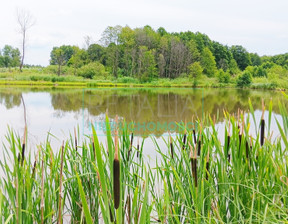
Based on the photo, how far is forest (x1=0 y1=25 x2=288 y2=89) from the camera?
25.6 m

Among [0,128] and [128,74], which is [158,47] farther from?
[0,128]

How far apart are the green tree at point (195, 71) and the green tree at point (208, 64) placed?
1.99 m

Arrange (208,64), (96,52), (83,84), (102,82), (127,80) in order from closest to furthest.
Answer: (83,84) < (102,82) < (127,80) < (208,64) < (96,52)

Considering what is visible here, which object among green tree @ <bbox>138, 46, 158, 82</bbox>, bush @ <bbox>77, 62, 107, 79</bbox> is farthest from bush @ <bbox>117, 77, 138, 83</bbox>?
bush @ <bbox>77, 62, 107, 79</bbox>

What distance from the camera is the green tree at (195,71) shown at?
25536 millimetres

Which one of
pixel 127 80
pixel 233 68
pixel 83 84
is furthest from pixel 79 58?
pixel 233 68

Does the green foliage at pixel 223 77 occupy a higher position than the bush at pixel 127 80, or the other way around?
the green foliage at pixel 223 77

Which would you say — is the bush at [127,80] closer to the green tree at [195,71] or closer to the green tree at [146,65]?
the green tree at [146,65]

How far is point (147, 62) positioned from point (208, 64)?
665 cm

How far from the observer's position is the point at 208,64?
27594 mm

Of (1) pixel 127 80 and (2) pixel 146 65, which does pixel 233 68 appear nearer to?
(2) pixel 146 65

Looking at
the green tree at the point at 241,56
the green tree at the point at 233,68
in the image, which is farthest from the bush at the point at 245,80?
the green tree at the point at 241,56

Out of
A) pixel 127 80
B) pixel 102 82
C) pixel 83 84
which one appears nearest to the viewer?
pixel 83 84

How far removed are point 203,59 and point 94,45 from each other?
12.1 m
